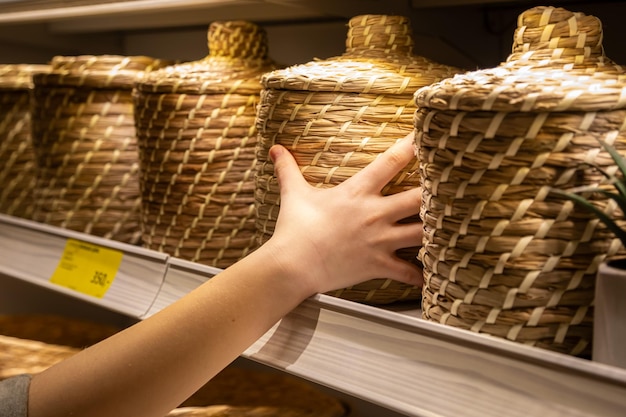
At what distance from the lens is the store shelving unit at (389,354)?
20.4 inches

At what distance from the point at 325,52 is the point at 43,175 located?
0.51m

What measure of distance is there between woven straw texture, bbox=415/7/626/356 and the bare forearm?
196mm

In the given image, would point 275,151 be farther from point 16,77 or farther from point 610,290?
point 16,77

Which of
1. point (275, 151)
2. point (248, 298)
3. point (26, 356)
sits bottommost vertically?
point (26, 356)

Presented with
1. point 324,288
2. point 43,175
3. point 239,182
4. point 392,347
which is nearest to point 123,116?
point 43,175

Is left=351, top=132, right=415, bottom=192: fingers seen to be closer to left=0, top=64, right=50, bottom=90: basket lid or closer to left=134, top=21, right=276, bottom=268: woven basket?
left=134, top=21, right=276, bottom=268: woven basket

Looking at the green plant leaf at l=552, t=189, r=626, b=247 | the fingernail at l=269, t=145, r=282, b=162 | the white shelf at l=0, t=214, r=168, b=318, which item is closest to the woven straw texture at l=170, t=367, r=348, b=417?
the white shelf at l=0, t=214, r=168, b=318

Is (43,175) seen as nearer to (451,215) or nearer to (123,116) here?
(123,116)

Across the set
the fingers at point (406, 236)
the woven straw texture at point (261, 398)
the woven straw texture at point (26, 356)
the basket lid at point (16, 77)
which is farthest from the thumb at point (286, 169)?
the basket lid at point (16, 77)

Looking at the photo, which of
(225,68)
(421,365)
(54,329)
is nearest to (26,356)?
(54,329)

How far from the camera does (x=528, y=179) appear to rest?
0.56 m

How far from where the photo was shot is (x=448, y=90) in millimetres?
588

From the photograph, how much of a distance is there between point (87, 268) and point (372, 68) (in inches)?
20.0

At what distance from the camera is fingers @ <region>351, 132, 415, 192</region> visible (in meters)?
0.74
